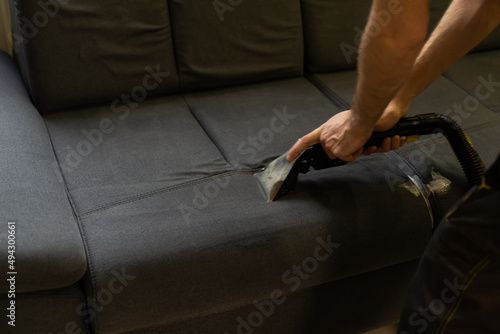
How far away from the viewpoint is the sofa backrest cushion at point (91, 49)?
5.53 ft

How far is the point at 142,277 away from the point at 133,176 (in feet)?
1.15

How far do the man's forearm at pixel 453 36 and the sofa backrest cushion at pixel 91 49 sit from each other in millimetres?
815

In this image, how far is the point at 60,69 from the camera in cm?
173

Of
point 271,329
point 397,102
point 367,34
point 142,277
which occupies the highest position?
point 367,34

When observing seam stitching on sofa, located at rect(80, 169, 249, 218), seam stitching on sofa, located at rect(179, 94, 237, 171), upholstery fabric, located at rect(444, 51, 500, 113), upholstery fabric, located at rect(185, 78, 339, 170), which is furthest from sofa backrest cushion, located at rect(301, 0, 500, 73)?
seam stitching on sofa, located at rect(80, 169, 249, 218)

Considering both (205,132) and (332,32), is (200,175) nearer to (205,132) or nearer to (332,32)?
(205,132)

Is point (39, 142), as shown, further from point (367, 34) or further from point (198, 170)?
point (367, 34)

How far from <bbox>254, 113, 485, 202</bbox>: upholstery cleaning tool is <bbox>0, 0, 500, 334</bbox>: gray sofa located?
4 cm

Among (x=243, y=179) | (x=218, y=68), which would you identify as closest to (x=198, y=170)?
(x=243, y=179)

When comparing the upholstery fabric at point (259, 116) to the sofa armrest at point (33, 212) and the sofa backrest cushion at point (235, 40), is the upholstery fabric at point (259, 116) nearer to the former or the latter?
the sofa backrest cushion at point (235, 40)

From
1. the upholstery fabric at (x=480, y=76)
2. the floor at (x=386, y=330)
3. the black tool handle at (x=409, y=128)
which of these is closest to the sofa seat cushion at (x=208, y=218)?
the black tool handle at (x=409, y=128)

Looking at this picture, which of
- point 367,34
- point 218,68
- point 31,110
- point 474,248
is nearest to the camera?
point 474,248

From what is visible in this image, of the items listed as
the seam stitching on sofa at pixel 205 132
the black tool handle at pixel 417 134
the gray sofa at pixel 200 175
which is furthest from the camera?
the seam stitching on sofa at pixel 205 132

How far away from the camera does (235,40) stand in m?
1.94
